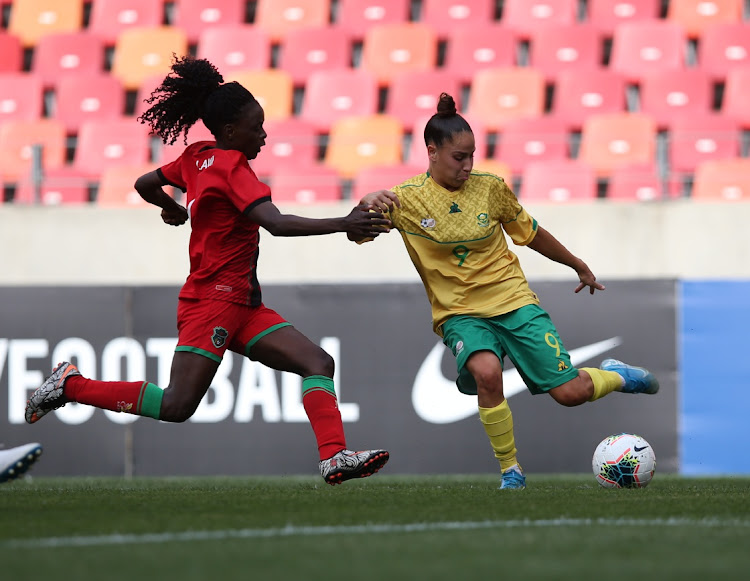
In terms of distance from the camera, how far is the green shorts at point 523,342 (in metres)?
5.47

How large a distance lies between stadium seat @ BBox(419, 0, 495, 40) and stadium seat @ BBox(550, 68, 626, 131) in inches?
60.3

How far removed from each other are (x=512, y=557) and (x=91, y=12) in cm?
1191

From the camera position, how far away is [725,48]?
12.3 meters

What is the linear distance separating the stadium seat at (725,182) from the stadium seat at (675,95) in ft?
4.92

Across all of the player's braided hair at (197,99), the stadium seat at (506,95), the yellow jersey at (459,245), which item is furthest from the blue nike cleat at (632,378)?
the stadium seat at (506,95)

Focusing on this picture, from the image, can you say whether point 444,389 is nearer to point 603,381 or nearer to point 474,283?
point 603,381

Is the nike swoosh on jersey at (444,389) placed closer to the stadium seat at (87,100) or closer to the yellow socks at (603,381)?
the yellow socks at (603,381)

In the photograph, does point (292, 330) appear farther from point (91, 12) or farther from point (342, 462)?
point (91, 12)

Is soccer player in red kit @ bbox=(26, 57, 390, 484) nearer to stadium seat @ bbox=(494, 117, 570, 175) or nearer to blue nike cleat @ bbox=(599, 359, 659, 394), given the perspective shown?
blue nike cleat @ bbox=(599, 359, 659, 394)

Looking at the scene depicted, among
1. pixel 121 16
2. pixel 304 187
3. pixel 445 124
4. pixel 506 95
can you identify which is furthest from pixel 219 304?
pixel 121 16

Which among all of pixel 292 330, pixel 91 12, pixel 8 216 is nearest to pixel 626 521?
→ pixel 292 330

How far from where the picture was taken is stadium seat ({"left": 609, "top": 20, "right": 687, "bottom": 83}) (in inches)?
482

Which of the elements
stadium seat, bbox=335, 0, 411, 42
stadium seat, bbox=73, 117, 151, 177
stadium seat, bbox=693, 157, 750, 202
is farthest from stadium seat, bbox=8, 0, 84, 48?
stadium seat, bbox=693, 157, 750, 202

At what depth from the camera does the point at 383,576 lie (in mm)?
2893
